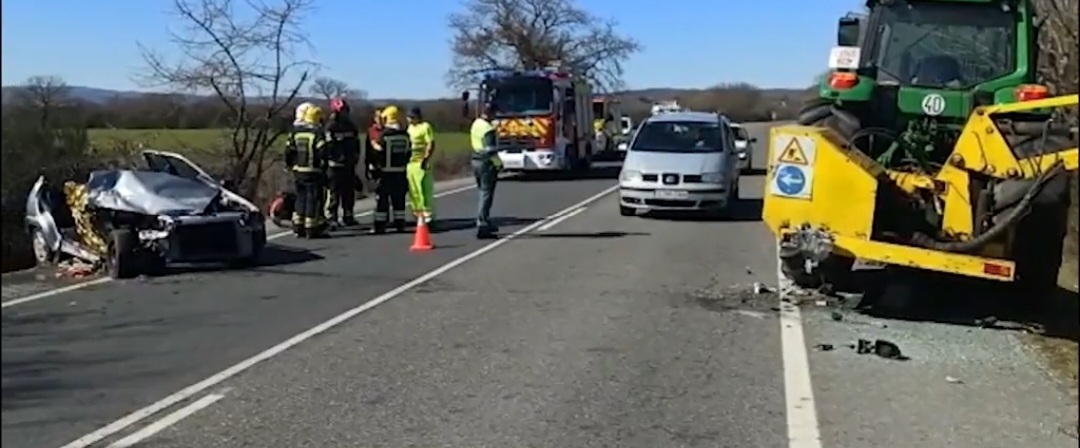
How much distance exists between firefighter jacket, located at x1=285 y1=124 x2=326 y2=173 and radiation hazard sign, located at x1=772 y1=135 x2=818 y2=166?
7.77 metres

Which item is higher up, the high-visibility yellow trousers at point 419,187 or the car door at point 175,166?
the car door at point 175,166

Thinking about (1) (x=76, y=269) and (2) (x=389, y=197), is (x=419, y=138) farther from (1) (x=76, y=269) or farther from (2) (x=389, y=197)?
(1) (x=76, y=269)

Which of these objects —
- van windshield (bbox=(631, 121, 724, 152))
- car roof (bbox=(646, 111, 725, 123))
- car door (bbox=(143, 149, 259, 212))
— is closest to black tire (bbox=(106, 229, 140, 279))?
car door (bbox=(143, 149, 259, 212))

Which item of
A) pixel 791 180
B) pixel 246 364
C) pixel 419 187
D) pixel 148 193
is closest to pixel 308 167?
pixel 419 187

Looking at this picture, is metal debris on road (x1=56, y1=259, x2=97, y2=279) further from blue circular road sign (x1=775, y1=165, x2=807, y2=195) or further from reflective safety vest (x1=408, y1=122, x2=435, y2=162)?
blue circular road sign (x1=775, y1=165, x2=807, y2=195)

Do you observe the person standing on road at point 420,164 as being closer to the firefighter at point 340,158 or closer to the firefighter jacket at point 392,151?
the firefighter jacket at point 392,151

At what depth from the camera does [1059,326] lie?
10359 millimetres

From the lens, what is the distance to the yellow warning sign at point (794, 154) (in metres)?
10.3

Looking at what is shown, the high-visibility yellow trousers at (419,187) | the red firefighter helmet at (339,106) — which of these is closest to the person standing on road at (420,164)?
the high-visibility yellow trousers at (419,187)

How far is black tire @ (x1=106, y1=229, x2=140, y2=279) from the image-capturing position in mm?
13125

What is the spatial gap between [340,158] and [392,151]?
70 cm

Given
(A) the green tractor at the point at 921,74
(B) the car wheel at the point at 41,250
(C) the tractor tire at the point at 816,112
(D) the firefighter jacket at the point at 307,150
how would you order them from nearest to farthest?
1. (A) the green tractor at the point at 921,74
2. (C) the tractor tire at the point at 816,112
3. (B) the car wheel at the point at 41,250
4. (D) the firefighter jacket at the point at 307,150

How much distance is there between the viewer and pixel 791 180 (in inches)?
408

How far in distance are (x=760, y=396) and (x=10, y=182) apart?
241 inches
